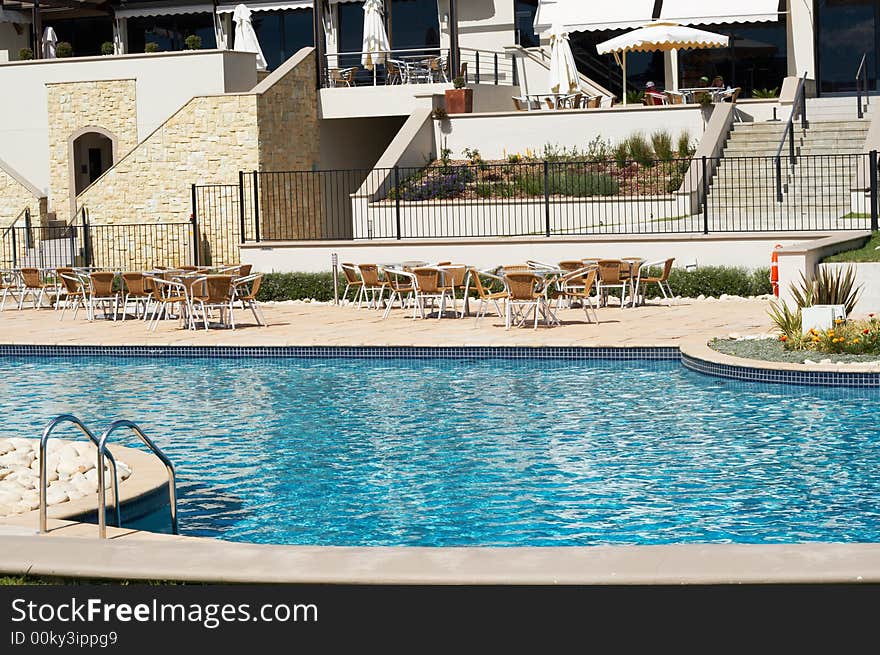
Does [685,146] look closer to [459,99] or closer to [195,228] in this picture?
[459,99]

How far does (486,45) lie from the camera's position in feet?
119

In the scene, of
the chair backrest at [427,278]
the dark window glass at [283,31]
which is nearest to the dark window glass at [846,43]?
the dark window glass at [283,31]

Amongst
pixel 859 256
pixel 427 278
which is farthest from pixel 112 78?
pixel 859 256

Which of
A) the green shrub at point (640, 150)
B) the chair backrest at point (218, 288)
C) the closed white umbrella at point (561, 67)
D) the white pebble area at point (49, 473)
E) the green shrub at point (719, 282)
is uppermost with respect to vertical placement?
the closed white umbrella at point (561, 67)

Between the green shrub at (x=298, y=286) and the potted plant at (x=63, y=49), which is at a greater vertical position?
the potted plant at (x=63, y=49)

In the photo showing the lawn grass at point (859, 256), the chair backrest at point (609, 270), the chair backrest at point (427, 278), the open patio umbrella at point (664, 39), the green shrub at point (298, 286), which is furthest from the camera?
the open patio umbrella at point (664, 39)

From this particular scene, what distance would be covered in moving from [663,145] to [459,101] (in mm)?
5354

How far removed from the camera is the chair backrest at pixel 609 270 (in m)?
20.7

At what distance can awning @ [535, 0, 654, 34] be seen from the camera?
33.8 meters

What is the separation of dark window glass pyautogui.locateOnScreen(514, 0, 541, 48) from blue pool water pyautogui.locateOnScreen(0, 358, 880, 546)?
A: 21.2 meters

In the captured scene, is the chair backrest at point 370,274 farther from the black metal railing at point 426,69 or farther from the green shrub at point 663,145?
the black metal railing at point 426,69

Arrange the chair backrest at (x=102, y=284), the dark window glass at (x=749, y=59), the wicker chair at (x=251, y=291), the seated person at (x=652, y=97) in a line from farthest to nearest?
the dark window glass at (x=749, y=59) → the seated person at (x=652, y=97) → the chair backrest at (x=102, y=284) → the wicker chair at (x=251, y=291)

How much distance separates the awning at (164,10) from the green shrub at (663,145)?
1553cm

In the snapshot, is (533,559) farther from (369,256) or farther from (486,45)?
(486,45)
